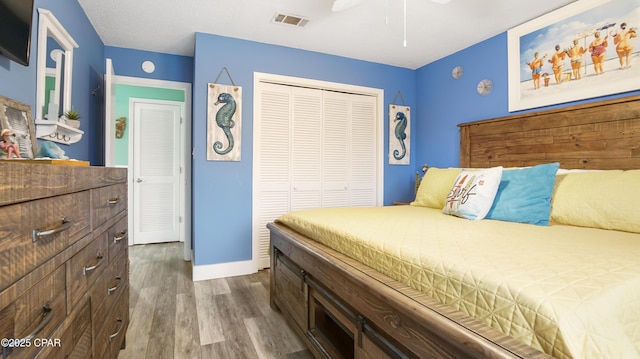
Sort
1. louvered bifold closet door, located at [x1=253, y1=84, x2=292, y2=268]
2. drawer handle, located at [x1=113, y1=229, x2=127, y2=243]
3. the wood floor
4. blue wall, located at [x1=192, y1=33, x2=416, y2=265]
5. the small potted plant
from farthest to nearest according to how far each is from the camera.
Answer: louvered bifold closet door, located at [x1=253, y1=84, x2=292, y2=268], blue wall, located at [x1=192, y1=33, x2=416, y2=265], the small potted plant, the wood floor, drawer handle, located at [x1=113, y1=229, x2=127, y2=243]


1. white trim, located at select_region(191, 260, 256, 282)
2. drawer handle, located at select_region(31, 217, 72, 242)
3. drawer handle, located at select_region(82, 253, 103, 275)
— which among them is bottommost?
white trim, located at select_region(191, 260, 256, 282)

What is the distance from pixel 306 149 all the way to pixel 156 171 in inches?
96.6

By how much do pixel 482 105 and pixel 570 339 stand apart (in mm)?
3074

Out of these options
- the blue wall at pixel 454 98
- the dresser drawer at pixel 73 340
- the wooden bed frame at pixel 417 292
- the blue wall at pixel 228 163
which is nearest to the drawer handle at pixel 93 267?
the dresser drawer at pixel 73 340

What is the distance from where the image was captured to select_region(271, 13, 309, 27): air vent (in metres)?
2.75

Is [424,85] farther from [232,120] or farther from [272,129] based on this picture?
[232,120]

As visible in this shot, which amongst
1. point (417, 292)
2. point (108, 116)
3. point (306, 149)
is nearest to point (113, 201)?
point (417, 292)

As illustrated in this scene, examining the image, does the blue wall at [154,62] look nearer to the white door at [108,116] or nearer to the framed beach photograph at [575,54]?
the white door at [108,116]

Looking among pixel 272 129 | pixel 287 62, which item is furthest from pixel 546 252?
pixel 287 62

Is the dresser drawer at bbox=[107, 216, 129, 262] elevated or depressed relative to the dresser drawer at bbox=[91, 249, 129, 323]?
elevated

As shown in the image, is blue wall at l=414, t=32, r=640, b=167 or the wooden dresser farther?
blue wall at l=414, t=32, r=640, b=167

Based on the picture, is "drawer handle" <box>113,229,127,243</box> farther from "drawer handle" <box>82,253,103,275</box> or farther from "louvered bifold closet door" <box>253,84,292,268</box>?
"louvered bifold closet door" <box>253,84,292,268</box>

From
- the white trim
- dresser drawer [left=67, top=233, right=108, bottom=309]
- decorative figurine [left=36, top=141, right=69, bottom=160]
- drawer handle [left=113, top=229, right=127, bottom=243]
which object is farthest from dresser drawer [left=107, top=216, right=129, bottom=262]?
the white trim

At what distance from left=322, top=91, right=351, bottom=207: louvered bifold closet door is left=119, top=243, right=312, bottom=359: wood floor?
3.91 feet
